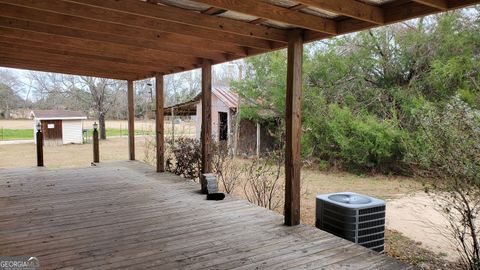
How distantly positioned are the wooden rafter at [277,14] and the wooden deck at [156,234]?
2153 millimetres

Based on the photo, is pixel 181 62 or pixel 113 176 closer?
pixel 181 62

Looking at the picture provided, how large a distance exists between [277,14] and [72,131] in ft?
61.9

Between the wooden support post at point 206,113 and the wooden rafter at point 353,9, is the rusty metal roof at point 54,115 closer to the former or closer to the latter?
the wooden support post at point 206,113

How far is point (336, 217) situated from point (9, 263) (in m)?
3.06

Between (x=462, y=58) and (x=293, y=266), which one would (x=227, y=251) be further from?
(x=462, y=58)

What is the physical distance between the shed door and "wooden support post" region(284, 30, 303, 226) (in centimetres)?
1765

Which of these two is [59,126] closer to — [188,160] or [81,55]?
[188,160]

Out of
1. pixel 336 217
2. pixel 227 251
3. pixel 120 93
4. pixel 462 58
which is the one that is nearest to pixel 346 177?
pixel 462 58

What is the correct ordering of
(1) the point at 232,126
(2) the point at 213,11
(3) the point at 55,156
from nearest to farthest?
(2) the point at 213,11 < (1) the point at 232,126 < (3) the point at 55,156

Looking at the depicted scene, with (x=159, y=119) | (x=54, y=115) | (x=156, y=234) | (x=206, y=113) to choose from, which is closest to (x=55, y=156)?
(x=54, y=115)

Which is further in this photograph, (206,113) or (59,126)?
(59,126)

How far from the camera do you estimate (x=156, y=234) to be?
139 inches

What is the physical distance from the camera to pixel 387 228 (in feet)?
18.3

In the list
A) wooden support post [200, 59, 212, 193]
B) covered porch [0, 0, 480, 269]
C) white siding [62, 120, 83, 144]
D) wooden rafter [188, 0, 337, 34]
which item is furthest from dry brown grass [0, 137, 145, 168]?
wooden rafter [188, 0, 337, 34]
